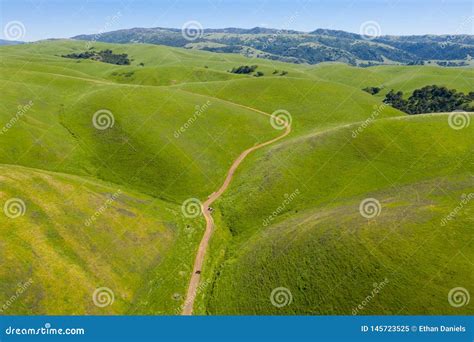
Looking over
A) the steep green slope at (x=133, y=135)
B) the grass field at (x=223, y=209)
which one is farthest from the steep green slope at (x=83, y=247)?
the steep green slope at (x=133, y=135)

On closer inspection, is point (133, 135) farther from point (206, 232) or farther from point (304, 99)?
point (304, 99)

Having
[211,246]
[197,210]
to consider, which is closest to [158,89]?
[197,210]

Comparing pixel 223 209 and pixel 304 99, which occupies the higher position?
pixel 304 99

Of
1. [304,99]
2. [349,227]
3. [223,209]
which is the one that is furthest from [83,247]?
[304,99]

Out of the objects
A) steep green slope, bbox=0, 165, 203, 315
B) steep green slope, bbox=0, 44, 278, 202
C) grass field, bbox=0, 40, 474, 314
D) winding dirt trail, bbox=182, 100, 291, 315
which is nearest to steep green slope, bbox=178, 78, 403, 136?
grass field, bbox=0, 40, 474, 314

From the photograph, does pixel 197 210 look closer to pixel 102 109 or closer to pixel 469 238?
pixel 469 238

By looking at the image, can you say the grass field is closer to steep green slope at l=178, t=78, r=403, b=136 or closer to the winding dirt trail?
the winding dirt trail

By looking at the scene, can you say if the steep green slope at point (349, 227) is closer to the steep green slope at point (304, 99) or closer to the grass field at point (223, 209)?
the grass field at point (223, 209)
